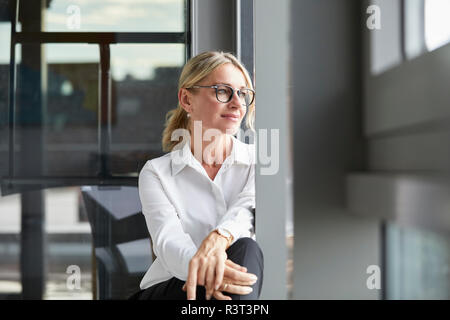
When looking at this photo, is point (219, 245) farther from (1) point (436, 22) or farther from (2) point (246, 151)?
(1) point (436, 22)

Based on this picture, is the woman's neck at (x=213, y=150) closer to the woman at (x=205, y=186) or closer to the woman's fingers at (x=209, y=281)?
the woman at (x=205, y=186)

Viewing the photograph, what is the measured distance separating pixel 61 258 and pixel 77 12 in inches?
15.3

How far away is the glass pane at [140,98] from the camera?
0.80 meters

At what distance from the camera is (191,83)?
775 mm

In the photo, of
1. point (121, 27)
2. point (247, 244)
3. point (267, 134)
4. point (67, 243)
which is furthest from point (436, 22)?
point (67, 243)

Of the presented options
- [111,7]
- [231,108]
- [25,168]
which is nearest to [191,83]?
[231,108]

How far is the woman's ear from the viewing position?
77 centimetres

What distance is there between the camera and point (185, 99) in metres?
0.78


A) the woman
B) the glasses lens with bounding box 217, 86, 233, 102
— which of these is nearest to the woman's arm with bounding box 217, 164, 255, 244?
the woman

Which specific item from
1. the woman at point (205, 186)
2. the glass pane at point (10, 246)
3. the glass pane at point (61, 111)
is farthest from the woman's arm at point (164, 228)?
the glass pane at point (10, 246)

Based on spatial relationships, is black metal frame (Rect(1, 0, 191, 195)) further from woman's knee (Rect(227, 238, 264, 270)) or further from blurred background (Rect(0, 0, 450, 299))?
woman's knee (Rect(227, 238, 264, 270))

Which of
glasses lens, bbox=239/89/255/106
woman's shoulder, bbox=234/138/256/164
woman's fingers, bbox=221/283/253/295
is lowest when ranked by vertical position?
woman's fingers, bbox=221/283/253/295

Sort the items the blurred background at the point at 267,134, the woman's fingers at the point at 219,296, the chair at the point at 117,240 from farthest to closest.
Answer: the chair at the point at 117,240 → the woman's fingers at the point at 219,296 → the blurred background at the point at 267,134
